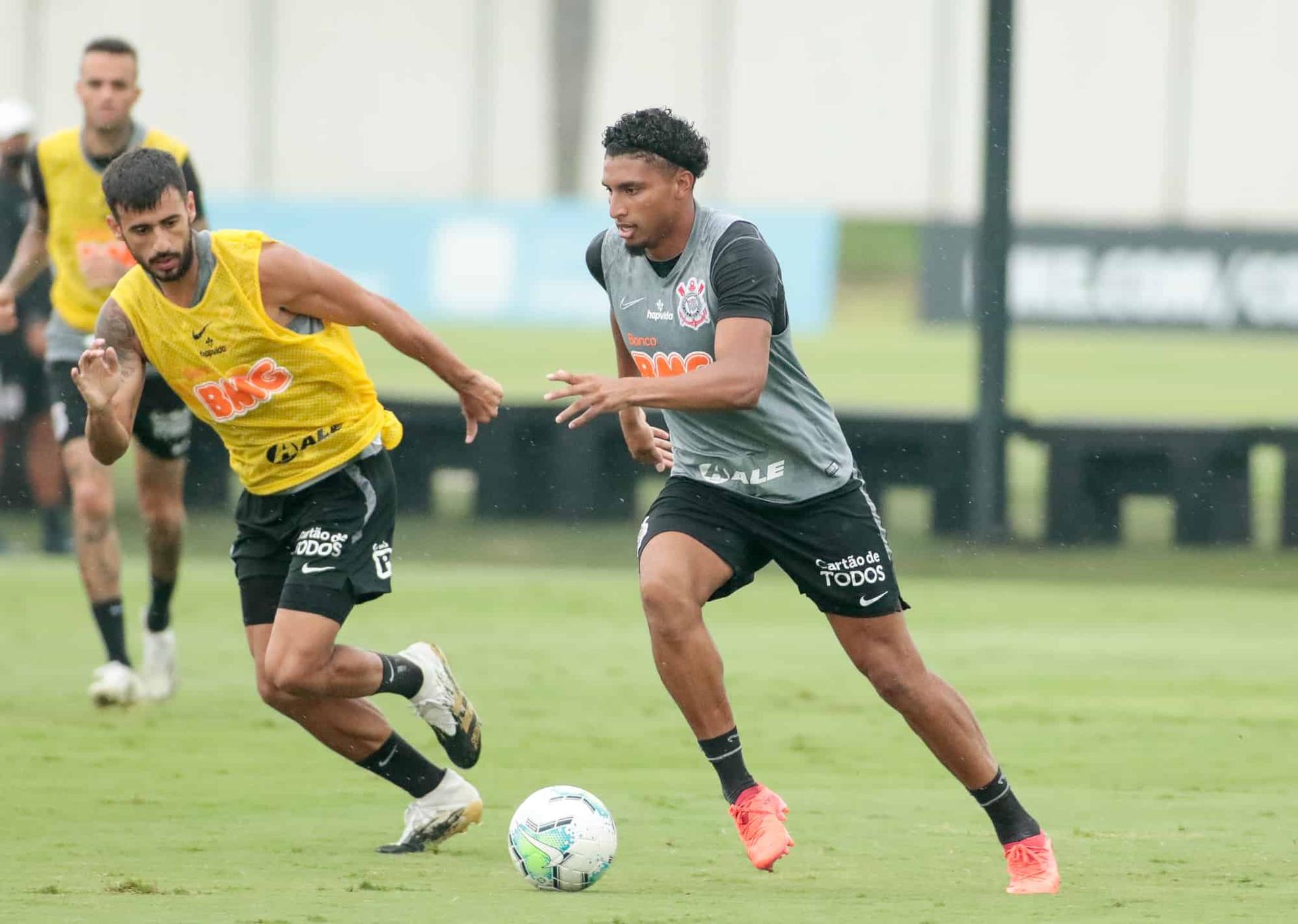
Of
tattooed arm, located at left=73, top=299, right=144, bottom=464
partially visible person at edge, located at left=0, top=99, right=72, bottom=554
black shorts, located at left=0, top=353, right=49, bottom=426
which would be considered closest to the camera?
tattooed arm, located at left=73, top=299, right=144, bottom=464

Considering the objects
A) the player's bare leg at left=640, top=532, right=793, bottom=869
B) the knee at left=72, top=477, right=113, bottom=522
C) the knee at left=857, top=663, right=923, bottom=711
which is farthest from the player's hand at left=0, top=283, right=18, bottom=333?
the knee at left=857, top=663, right=923, bottom=711

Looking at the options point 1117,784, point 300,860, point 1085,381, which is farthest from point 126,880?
point 1085,381

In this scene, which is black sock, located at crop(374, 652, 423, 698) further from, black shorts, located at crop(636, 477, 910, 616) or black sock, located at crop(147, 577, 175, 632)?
black sock, located at crop(147, 577, 175, 632)

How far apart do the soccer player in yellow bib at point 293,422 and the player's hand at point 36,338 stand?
21.3 feet

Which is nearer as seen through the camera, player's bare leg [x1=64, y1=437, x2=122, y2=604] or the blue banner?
player's bare leg [x1=64, y1=437, x2=122, y2=604]

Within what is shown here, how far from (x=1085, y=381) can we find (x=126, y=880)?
19.2 m

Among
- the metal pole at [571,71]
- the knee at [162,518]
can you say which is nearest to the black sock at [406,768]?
the knee at [162,518]

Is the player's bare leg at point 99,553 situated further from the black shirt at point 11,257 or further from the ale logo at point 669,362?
the black shirt at point 11,257

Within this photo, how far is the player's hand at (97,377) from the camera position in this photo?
5695 mm

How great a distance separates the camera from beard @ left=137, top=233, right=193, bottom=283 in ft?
19.0

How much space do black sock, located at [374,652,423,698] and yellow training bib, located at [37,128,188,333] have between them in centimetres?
293

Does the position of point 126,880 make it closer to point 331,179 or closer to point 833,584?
point 833,584

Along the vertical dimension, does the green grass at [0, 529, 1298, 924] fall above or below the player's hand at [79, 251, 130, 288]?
below

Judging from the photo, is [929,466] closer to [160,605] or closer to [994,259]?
[994,259]
